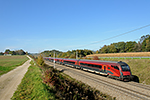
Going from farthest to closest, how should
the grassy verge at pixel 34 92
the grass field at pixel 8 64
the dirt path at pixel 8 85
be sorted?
1. the grass field at pixel 8 64
2. the dirt path at pixel 8 85
3. the grassy verge at pixel 34 92

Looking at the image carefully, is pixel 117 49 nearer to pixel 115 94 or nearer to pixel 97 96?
pixel 115 94

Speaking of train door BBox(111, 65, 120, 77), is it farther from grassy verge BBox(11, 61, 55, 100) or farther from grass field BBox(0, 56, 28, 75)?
grass field BBox(0, 56, 28, 75)

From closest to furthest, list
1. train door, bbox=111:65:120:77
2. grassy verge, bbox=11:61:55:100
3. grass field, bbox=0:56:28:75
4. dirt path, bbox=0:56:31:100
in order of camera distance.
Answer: grassy verge, bbox=11:61:55:100 < dirt path, bbox=0:56:31:100 < train door, bbox=111:65:120:77 < grass field, bbox=0:56:28:75

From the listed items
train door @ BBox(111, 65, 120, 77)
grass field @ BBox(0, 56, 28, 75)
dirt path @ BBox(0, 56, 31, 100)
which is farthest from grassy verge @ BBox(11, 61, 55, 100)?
grass field @ BBox(0, 56, 28, 75)

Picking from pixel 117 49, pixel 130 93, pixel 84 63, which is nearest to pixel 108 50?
pixel 117 49

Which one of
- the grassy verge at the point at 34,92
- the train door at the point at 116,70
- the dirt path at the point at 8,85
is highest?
the train door at the point at 116,70

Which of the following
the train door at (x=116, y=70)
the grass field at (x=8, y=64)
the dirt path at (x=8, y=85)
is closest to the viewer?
the dirt path at (x=8, y=85)

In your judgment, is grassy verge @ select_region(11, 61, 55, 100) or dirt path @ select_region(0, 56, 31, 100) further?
dirt path @ select_region(0, 56, 31, 100)

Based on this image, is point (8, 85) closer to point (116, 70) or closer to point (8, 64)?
point (116, 70)

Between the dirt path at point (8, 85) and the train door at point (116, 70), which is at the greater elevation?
the train door at point (116, 70)

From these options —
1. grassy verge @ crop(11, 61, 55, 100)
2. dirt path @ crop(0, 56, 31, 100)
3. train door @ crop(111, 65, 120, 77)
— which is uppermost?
train door @ crop(111, 65, 120, 77)

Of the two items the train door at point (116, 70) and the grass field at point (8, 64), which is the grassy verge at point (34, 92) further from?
the grass field at point (8, 64)

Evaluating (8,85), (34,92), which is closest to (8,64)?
(8,85)

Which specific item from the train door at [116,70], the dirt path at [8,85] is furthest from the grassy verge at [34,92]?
the train door at [116,70]
